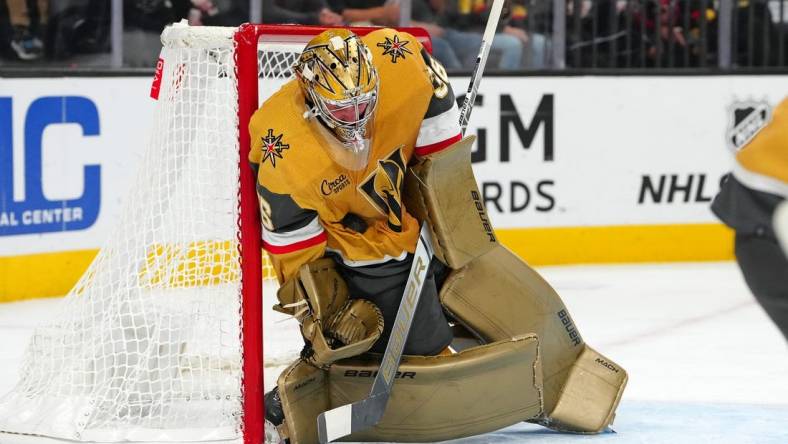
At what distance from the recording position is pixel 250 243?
292 cm

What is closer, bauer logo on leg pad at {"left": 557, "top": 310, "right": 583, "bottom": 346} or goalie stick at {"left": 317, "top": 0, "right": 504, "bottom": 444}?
goalie stick at {"left": 317, "top": 0, "right": 504, "bottom": 444}

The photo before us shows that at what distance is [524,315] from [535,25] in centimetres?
307

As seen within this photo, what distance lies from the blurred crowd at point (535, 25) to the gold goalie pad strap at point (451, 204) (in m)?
2.65

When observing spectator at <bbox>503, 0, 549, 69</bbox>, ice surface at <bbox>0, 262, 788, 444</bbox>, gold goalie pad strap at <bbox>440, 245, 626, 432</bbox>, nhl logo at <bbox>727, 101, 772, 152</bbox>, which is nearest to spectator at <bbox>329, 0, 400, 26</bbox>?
spectator at <bbox>503, 0, 549, 69</bbox>

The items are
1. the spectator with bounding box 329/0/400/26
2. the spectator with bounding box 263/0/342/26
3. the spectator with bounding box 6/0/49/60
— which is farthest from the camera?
the spectator with bounding box 329/0/400/26

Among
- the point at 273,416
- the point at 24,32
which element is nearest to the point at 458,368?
the point at 273,416

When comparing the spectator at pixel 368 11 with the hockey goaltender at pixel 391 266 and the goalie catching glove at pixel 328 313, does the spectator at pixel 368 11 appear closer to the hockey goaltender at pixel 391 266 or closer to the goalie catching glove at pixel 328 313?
the hockey goaltender at pixel 391 266

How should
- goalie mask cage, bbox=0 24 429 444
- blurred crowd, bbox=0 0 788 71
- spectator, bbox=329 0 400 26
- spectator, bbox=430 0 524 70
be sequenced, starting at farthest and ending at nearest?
spectator, bbox=430 0 524 70, spectator, bbox=329 0 400 26, blurred crowd, bbox=0 0 788 71, goalie mask cage, bbox=0 24 429 444

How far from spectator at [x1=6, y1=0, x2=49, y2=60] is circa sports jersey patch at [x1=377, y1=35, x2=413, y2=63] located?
2532 mm

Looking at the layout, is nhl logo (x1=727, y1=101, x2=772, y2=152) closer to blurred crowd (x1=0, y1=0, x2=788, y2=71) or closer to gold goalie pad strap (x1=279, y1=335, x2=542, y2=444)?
blurred crowd (x1=0, y1=0, x2=788, y2=71)

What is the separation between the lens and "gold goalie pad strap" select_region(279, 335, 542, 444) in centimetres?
295

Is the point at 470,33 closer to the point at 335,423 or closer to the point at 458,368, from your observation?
the point at 458,368

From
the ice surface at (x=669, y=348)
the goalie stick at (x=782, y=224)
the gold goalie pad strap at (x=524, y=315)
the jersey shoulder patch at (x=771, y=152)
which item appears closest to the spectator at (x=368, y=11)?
the ice surface at (x=669, y=348)

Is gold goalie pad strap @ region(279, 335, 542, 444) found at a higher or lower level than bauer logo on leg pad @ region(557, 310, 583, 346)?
lower
